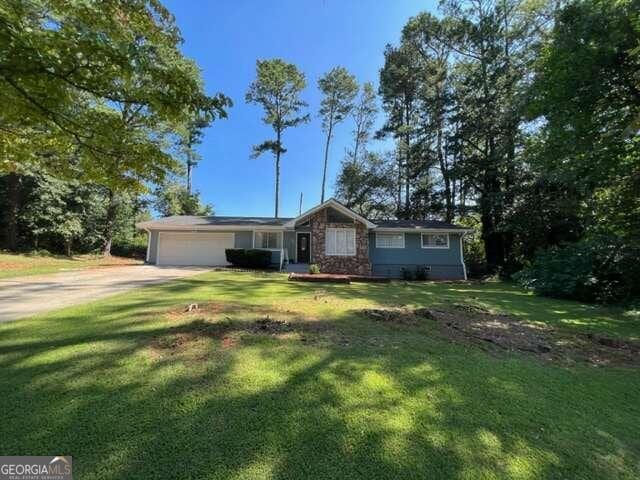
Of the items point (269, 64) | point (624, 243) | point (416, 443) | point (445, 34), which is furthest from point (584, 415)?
point (269, 64)

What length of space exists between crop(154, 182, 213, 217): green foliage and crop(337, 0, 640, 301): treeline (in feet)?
43.5

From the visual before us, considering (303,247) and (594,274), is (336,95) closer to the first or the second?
(303,247)

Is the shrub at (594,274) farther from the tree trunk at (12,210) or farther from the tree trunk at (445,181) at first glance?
the tree trunk at (12,210)

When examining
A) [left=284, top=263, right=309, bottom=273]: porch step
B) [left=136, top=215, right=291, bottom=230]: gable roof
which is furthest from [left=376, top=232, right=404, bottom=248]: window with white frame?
[left=136, top=215, right=291, bottom=230]: gable roof

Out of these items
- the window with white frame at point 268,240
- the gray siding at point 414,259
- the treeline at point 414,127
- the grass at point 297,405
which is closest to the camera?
the grass at point 297,405

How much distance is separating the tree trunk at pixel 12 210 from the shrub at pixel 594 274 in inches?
1141

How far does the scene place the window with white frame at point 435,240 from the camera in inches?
761

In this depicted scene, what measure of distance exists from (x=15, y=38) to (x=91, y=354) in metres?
3.24

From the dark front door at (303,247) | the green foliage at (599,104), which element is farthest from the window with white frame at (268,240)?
the green foliage at (599,104)

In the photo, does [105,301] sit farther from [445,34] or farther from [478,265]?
[445,34]

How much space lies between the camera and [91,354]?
3.86 metres

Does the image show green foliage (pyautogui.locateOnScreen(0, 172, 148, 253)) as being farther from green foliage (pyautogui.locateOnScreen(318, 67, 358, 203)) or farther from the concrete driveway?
green foliage (pyautogui.locateOnScreen(318, 67, 358, 203))

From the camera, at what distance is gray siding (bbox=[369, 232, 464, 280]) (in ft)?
62.2

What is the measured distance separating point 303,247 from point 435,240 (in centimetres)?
774
